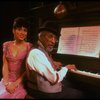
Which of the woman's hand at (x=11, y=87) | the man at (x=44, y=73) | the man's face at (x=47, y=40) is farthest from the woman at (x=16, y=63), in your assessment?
the man's face at (x=47, y=40)

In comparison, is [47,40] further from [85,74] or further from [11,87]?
[11,87]

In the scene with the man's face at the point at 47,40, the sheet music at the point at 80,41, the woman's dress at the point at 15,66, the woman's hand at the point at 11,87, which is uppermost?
the man's face at the point at 47,40

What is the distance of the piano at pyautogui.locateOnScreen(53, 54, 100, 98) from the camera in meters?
3.34

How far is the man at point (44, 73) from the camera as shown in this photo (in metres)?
2.95

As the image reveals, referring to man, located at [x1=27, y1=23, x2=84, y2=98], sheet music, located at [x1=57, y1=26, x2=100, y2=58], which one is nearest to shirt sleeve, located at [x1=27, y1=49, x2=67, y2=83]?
man, located at [x1=27, y1=23, x2=84, y2=98]

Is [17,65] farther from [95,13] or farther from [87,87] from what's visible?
[95,13]

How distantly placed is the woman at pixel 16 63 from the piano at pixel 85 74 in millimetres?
651

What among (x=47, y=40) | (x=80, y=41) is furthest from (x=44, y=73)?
(x=80, y=41)

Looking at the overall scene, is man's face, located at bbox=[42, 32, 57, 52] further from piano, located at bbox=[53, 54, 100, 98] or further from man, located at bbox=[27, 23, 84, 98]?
piano, located at bbox=[53, 54, 100, 98]

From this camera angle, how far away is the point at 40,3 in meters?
5.26

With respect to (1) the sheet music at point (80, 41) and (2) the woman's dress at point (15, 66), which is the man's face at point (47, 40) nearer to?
(2) the woman's dress at point (15, 66)

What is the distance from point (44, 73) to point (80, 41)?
1.13m

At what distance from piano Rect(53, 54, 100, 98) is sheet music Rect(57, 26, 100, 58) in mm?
82

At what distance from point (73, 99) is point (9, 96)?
34.1 inches
